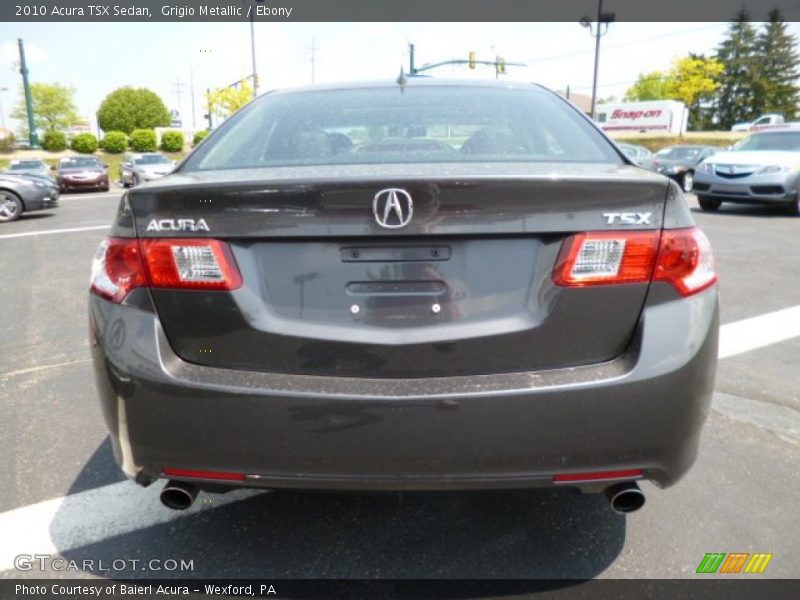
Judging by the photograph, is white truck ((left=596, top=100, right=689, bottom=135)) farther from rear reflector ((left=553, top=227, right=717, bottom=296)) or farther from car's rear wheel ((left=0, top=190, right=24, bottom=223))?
rear reflector ((left=553, top=227, right=717, bottom=296))

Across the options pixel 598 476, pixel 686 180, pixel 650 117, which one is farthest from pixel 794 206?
pixel 650 117

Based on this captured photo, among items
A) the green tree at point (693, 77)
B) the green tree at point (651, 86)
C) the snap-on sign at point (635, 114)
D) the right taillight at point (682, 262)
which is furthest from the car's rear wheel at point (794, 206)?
the green tree at point (651, 86)

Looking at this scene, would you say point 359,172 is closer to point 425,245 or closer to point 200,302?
point 425,245

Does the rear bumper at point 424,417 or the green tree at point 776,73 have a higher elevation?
the green tree at point 776,73

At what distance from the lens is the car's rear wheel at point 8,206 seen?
1333 cm

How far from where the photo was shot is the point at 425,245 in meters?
1.76

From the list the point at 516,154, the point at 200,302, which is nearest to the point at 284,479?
the point at 200,302

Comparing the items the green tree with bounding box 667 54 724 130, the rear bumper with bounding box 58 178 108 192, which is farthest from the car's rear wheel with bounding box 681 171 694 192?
the green tree with bounding box 667 54 724 130

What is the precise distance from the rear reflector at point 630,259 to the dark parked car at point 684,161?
62.2 ft

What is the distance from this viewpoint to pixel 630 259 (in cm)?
180

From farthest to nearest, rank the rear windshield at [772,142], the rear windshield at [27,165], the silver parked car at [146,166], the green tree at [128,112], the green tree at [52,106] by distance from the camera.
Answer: the green tree at [52,106] → the green tree at [128,112] → the rear windshield at [27,165] → the silver parked car at [146,166] → the rear windshield at [772,142]

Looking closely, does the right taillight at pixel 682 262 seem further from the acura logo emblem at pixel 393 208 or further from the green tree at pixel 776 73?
the green tree at pixel 776 73

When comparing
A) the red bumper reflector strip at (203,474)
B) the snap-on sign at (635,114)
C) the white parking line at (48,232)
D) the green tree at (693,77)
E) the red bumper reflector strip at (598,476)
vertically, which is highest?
the green tree at (693,77)

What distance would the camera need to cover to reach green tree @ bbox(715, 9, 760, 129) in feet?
249
